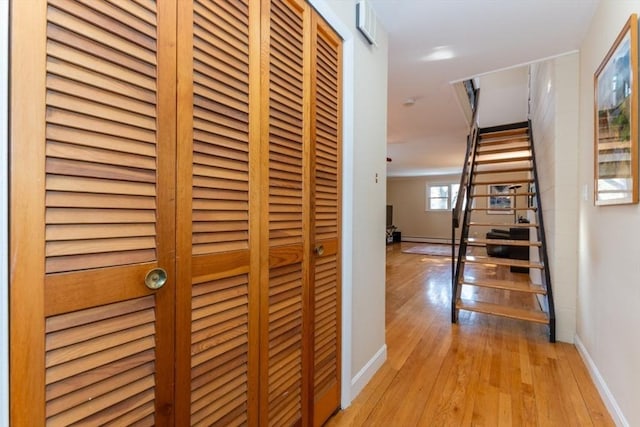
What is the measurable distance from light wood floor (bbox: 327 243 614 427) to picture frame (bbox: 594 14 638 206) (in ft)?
3.72

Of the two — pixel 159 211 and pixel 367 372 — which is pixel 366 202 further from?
pixel 159 211

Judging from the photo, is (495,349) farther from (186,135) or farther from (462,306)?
(186,135)

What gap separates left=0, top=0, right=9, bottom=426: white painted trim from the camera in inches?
22.3

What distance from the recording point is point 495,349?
245cm

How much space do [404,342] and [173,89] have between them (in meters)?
2.47

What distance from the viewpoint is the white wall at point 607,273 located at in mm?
1415

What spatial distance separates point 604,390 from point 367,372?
1.30 m

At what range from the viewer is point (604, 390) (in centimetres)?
176

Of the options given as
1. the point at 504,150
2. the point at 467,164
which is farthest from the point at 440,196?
the point at 467,164

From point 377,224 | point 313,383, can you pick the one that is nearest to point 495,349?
point 377,224

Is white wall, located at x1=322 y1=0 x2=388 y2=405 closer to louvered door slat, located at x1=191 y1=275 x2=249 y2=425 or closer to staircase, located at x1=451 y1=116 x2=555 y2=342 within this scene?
louvered door slat, located at x1=191 y1=275 x2=249 y2=425

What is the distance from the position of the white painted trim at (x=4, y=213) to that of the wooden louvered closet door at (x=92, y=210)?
10 millimetres

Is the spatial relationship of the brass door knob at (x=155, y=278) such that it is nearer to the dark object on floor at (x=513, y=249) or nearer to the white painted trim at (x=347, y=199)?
the white painted trim at (x=347, y=199)

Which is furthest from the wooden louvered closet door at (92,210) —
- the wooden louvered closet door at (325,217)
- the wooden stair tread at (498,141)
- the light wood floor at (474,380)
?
the wooden stair tread at (498,141)
